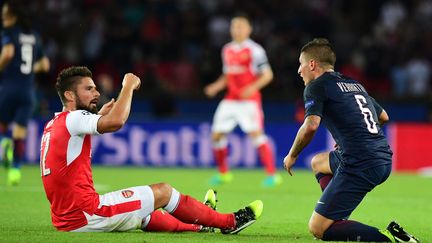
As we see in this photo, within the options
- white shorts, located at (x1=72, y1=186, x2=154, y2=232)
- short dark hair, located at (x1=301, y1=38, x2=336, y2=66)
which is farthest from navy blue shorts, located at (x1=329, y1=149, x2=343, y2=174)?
white shorts, located at (x1=72, y1=186, x2=154, y2=232)

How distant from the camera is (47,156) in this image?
288 inches

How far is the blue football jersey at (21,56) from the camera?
12.8 meters

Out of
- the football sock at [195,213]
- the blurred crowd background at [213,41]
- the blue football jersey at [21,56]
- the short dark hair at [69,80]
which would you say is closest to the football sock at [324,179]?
the football sock at [195,213]

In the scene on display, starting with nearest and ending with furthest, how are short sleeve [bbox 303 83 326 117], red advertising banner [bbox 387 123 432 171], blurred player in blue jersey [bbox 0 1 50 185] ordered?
short sleeve [bbox 303 83 326 117] → blurred player in blue jersey [bbox 0 1 50 185] → red advertising banner [bbox 387 123 432 171]

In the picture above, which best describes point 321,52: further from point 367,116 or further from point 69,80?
point 69,80

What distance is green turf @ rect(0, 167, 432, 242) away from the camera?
7.44 metres

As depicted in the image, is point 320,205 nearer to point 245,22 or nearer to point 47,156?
point 47,156

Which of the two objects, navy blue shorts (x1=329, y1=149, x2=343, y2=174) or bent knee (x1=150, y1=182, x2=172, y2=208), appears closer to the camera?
bent knee (x1=150, y1=182, x2=172, y2=208)

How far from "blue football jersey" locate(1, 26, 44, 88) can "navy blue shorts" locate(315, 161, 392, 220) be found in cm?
680

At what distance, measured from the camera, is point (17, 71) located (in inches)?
518

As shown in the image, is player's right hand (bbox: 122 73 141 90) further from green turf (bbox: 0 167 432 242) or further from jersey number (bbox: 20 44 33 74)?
jersey number (bbox: 20 44 33 74)

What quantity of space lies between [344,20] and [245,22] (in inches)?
290

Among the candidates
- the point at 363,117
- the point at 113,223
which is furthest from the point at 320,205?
the point at 113,223

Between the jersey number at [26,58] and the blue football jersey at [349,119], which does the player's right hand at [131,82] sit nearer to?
the blue football jersey at [349,119]
